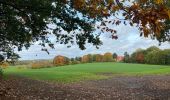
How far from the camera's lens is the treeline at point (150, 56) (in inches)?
3959

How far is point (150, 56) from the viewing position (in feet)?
338

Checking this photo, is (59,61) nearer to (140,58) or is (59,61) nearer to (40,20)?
(140,58)

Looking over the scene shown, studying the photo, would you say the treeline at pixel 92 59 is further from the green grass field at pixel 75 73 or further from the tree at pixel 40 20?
the tree at pixel 40 20

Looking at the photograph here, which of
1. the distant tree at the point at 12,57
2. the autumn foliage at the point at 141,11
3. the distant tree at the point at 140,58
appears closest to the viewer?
the autumn foliage at the point at 141,11

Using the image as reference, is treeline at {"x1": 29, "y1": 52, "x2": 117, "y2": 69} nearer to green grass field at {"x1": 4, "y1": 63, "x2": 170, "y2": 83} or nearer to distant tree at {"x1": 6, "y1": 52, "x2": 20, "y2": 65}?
green grass field at {"x1": 4, "y1": 63, "x2": 170, "y2": 83}

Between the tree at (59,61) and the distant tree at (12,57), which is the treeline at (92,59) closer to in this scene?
the tree at (59,61)

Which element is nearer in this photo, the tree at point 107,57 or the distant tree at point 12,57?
the distant tree at point 12,57

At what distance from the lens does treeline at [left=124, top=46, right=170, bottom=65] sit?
101 meters

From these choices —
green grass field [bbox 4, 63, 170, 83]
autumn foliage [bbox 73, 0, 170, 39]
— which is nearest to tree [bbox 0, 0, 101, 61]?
autumn foliage [bbox 73, 0, 170, 39]

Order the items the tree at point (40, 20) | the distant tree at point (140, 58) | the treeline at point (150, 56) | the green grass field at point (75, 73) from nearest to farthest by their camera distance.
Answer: the tree at point (40, 20) < the green grass field at point (75, 73) < the treeline at point (150, 56) < the distant tree at point (140, 58)

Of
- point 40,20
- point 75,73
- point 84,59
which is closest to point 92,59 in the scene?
point 84,59

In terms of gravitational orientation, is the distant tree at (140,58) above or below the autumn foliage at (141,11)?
above

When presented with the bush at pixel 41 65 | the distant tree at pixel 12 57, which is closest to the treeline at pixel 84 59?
the bush at pixel 41 65

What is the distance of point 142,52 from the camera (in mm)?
106000
